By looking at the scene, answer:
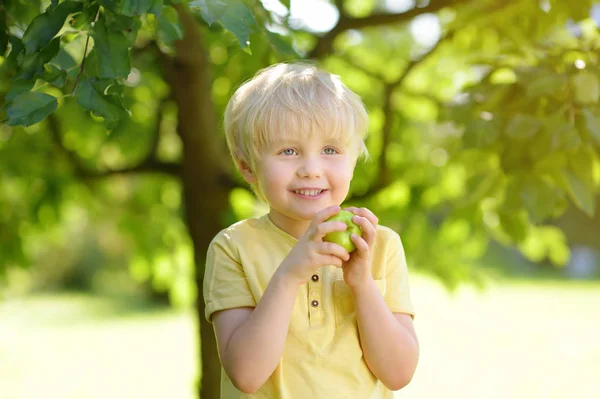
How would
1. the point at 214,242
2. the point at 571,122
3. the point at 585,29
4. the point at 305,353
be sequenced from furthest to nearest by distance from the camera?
the point at 585,29 < the point at 571,122 < the point at 214,242 < the point at 305,353

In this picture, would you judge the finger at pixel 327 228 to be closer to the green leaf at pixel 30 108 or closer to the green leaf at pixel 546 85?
the green leaf at pixel 30 108

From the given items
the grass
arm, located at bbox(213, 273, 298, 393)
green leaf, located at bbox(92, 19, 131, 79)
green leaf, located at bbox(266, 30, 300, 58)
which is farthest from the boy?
the grass

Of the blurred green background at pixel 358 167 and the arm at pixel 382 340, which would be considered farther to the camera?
the blurred green background at pixel 358 167

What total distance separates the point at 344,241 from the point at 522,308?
42.6 ft

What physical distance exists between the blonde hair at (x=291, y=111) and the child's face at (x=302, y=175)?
29mm

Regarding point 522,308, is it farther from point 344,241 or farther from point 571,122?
point 344,241

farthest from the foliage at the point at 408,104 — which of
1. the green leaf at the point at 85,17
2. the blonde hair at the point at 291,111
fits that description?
the blonde hair at the point at 291,111

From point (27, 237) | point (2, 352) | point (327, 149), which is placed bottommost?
point (2, 352)

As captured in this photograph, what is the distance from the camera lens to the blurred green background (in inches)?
82.3

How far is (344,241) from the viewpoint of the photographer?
64.8 inches

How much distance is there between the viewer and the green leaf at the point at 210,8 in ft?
5.40

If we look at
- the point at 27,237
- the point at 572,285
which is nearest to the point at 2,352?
the point at 27,237

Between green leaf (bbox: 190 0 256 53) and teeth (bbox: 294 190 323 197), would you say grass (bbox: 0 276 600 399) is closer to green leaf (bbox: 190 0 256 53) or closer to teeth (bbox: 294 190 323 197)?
teeth (bbox: 294 190 323 197)

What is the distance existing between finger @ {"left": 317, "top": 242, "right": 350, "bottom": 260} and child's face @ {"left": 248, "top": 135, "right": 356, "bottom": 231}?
0.51 feet
